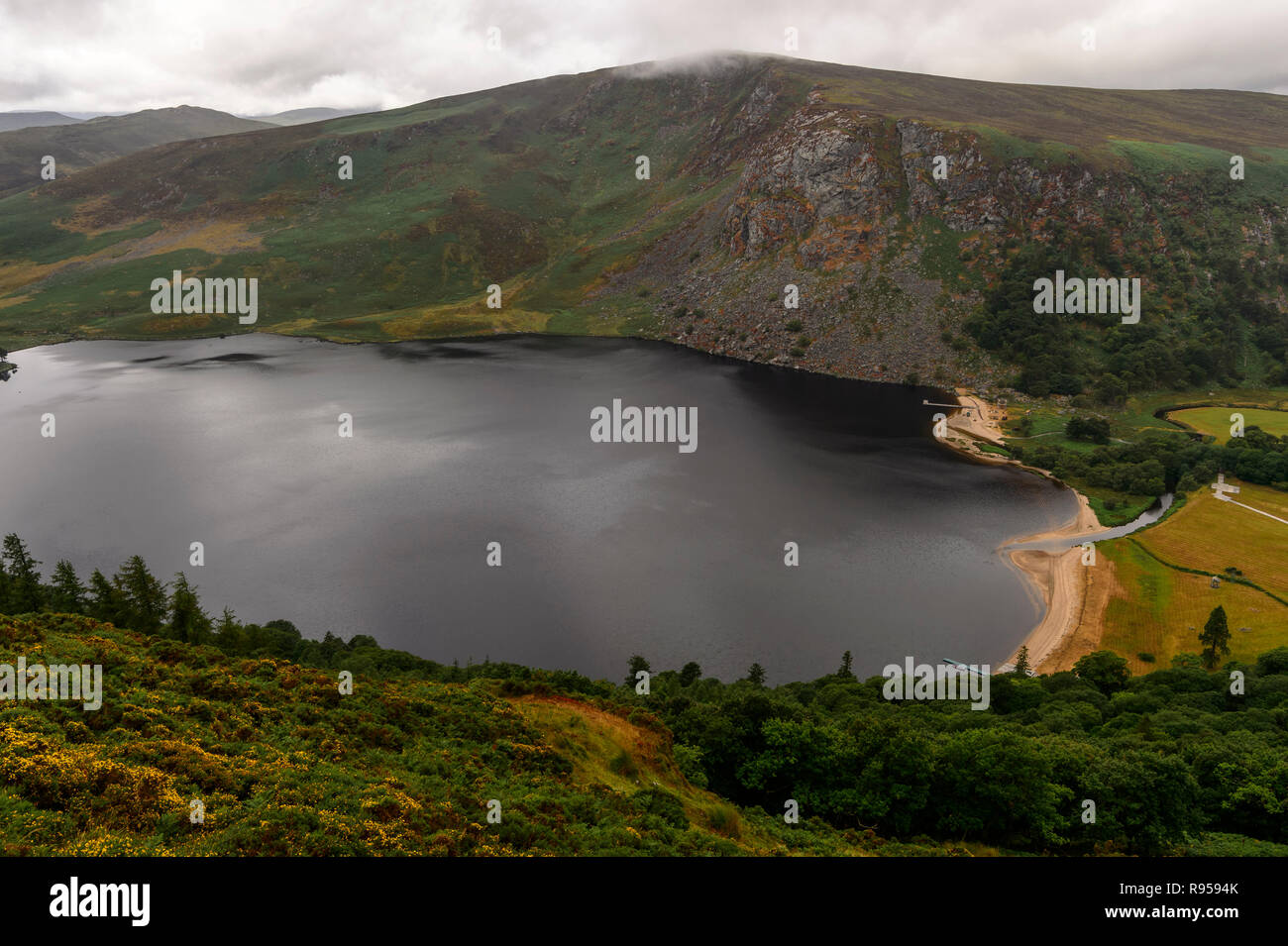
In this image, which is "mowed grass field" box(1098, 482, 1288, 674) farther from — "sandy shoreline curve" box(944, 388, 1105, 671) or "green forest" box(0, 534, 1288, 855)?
"green forest" box(0, 534, 1288, 855)

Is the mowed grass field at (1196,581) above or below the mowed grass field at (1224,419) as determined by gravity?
below

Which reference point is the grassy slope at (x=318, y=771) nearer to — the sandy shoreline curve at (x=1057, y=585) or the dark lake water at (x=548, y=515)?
the dark lake water at (x=548, y=515)

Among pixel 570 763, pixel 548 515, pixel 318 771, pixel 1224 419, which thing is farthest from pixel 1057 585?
pixel 1224 419

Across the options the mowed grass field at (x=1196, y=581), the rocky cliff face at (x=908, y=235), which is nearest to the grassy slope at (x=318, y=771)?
the mowed grass field at (x=1196, y=581)

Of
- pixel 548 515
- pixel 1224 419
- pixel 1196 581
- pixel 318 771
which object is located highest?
pixel 1224 419

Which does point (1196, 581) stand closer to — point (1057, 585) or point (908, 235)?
point (1057, 585)

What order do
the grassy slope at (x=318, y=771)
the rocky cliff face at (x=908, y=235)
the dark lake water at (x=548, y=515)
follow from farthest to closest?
the rocky cliff face at (x=908, y=235)
the dark lake water at (x=548, y=515)
the grassy slope at (x=318, y=771)

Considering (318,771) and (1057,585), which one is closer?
(318,771)
